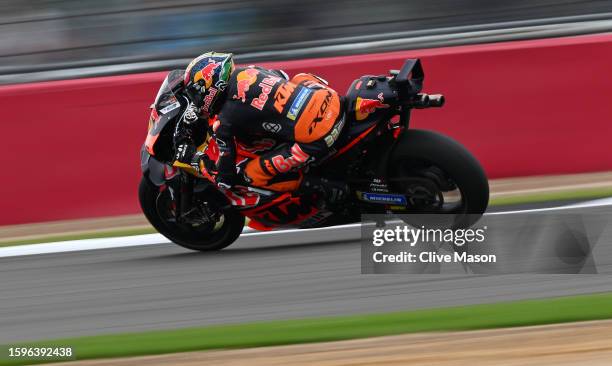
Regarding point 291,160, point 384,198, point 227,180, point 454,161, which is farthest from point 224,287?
point 454,161

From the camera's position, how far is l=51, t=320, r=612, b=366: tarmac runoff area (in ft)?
16.0

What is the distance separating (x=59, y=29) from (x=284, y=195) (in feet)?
11.2

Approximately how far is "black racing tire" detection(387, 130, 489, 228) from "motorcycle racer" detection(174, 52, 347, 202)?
505 millimetres

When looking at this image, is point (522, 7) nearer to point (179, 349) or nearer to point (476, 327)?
point (476, 327)

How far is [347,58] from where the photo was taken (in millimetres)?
9203

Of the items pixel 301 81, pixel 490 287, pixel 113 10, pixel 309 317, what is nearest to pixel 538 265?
pixel 490 287

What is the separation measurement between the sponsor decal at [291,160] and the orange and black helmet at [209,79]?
57cm

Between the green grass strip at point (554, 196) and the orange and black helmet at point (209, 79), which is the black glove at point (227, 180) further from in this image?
the green grass strip at point (554, 196)

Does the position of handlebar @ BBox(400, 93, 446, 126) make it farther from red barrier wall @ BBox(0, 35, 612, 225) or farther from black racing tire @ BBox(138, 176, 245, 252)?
red barrier wall @ BBox(0, 35, 612, 225)

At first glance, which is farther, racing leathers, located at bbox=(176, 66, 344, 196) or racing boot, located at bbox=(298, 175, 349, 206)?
racing boot, located at bbox=(298, 175, 349, 206)

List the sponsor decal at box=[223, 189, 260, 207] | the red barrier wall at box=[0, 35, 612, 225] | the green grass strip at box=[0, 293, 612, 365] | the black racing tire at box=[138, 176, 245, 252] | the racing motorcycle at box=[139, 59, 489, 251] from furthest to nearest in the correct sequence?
1. the red barrier wall at box=[0, 35, 612, 225]
2. the black racing tire at box=[138, 176, 245, 252]
3. the sponsor decal at box=[223, 189, 260, 207]
4. the racing motorcycle at box=[139, 59, 489, 251]
5. the green grass strip at box=[0, 293, 612, 365]

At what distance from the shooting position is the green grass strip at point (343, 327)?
5.45 m

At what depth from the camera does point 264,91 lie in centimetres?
684

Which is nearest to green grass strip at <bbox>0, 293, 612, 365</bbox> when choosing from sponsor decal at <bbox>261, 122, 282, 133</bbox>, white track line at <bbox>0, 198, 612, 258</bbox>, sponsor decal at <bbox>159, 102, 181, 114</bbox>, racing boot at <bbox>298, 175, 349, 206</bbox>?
racing boot at <bbox>298, 175, 349, 206</bbox>
